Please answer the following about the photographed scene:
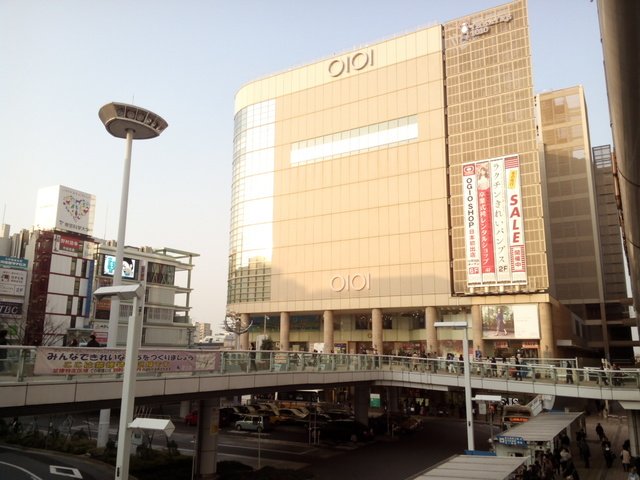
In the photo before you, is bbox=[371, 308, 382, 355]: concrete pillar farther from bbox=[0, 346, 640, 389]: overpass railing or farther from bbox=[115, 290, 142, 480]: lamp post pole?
bbox=[115, 290, 142, 480]: lamp post pole

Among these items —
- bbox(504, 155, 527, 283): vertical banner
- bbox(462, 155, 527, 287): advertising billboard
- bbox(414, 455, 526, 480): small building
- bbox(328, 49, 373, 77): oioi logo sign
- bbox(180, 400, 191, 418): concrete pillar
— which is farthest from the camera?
bbox(328, 49, 373, 77): oioi logo sign

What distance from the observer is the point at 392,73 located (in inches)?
2472

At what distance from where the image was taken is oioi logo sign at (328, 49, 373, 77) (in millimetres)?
65000

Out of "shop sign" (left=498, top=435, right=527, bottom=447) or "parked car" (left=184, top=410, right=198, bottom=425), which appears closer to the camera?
"shop sign" (left=498, top=435, right=527, bottom=447)

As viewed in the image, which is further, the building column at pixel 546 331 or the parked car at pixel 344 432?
the building column at pixel 546 331

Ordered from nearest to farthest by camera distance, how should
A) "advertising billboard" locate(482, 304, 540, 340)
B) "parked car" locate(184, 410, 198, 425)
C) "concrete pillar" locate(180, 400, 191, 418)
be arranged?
"parked car" locate(184, 410, 198, 425) → "advertising billboard" locate(482, 304, 540, 340) → "concrete pillar" locate(180, 400, 191, 418)

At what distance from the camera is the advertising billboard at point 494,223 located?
51062 mm

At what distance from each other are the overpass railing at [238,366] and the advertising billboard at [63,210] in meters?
59.2

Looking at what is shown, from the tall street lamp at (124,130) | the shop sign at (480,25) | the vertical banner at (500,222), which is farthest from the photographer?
the shop sign at (480,25)

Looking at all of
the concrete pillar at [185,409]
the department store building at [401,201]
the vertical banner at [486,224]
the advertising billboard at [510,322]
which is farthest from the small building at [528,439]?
the concrete pillar at [185,409]

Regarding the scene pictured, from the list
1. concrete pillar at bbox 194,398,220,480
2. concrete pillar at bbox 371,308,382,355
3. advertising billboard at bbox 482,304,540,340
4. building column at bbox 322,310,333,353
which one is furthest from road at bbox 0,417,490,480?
building column at bbox 322,310,333,353

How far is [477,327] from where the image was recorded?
52.5 meters

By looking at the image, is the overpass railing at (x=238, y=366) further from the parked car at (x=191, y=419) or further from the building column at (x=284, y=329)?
the building column at (x=284, y=329)

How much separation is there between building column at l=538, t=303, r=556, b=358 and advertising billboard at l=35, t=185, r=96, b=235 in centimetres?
6464
